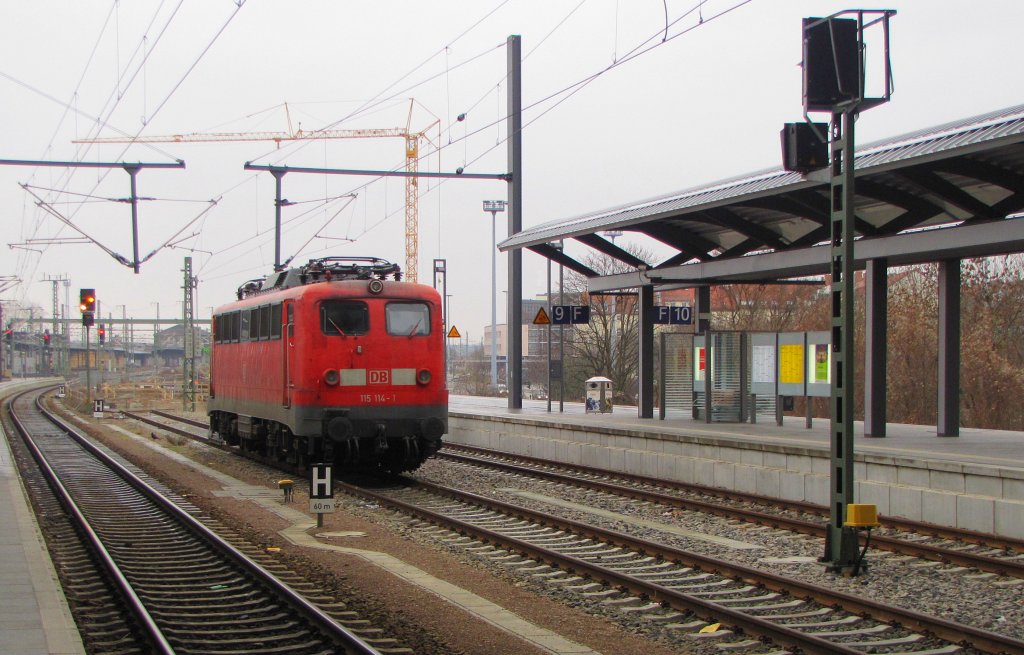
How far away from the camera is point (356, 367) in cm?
1714

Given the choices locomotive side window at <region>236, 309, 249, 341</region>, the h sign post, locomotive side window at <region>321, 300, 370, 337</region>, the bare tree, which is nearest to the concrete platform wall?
locomotive side window at <region>321, 300, 370, 337</region>

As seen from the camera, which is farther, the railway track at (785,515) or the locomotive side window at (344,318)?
the locomotive side window at (344,318)

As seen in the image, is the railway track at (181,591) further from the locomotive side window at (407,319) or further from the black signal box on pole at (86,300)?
the black signal box on pole at (86,300)

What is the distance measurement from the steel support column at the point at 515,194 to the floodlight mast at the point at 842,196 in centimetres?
1550

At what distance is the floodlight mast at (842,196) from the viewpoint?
10.1 meters

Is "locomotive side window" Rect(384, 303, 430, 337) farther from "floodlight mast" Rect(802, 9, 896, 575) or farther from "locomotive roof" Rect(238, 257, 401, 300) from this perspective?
"floodlight mast" Rect(802, 9, 896, 575)

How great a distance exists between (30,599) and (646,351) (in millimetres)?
15763

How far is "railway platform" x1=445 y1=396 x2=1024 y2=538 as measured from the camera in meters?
12.2

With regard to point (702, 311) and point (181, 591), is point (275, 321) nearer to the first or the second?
point (702, 311)

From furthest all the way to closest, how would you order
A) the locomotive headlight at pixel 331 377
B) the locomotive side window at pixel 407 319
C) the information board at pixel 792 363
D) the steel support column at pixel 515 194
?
the steel support column at pixel 515 194, the information board at pixel 792 363, the locomotive side window at pixel 407 319, the locomotive headlight at pixel 331 377

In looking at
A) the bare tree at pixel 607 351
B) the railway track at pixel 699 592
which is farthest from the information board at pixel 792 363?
the bare tree at pixel 607 351

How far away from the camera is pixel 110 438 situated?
31.2 metres

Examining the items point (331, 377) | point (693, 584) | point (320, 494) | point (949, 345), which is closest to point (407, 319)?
point (331, 377)

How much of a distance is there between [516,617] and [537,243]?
1531 cm
